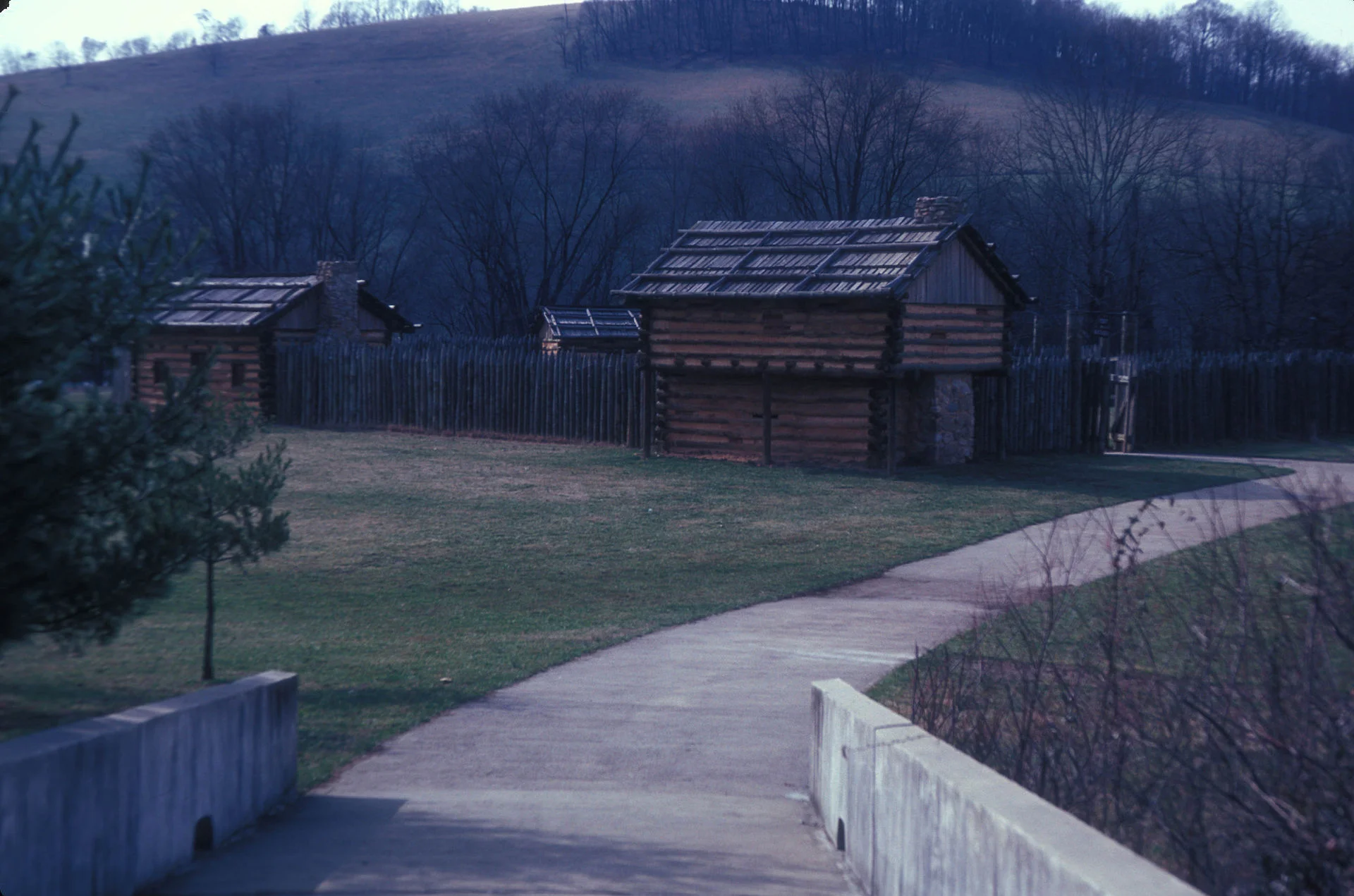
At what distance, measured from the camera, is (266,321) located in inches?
1528

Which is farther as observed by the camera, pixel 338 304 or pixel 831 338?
pixel 338 304

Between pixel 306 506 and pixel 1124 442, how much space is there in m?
20.3

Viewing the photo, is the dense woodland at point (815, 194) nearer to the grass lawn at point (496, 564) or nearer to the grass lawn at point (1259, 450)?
the grass lawn at point (1259, 450)

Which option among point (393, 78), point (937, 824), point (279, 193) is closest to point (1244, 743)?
point (937, 824)

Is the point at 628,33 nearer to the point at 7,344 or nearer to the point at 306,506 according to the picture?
the point at 306,506

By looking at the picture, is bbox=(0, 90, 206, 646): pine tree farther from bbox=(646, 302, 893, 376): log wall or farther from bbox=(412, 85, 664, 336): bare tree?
bbox=(412, 85, 664, 336): bare tree

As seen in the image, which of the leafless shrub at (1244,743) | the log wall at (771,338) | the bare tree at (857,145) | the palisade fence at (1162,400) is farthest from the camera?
the bare tree at (857,145)

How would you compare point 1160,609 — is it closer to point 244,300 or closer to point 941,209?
point 941,209

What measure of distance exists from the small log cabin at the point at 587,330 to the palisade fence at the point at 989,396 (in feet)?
17.9

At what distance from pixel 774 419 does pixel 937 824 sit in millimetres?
22646

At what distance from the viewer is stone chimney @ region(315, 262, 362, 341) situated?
41.0 meters

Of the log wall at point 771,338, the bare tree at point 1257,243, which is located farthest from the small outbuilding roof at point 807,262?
the bare tree at point 1257,243

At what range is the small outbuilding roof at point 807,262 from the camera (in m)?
25.2

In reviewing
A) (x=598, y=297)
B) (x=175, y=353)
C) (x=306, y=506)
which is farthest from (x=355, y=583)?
(x=598, y=297)
